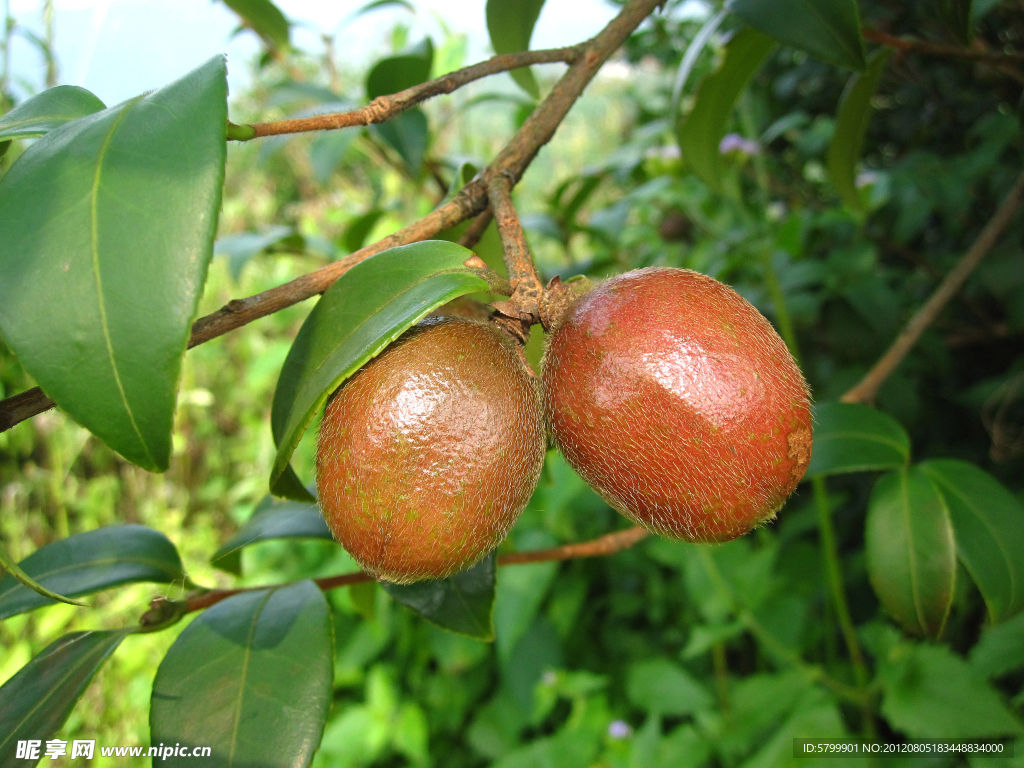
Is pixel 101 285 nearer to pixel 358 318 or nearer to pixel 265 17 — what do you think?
pixel 358 318

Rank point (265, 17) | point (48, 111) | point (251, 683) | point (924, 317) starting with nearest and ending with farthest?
point (48, 111) < point (251, 683) < point (924, 317) < point (265, 17)

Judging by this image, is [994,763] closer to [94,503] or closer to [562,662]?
[562,662]

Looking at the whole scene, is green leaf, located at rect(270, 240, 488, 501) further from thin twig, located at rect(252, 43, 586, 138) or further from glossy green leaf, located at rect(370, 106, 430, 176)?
glossy green leaf, located at rect(370, 106, 430, 176)

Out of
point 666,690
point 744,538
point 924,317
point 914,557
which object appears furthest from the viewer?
point 744,538

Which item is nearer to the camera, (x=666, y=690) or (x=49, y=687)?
(x=49, y=687)

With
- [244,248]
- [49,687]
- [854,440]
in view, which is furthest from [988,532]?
[244,248]

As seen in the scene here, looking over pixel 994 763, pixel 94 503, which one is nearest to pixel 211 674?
pixel 994 763

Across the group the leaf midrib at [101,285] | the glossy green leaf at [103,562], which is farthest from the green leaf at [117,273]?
the glossy green leaf at [103,562]

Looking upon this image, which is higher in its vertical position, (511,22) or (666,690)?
(511,22)

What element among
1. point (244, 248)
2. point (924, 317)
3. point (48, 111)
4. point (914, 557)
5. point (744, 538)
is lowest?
point (744, 538)
